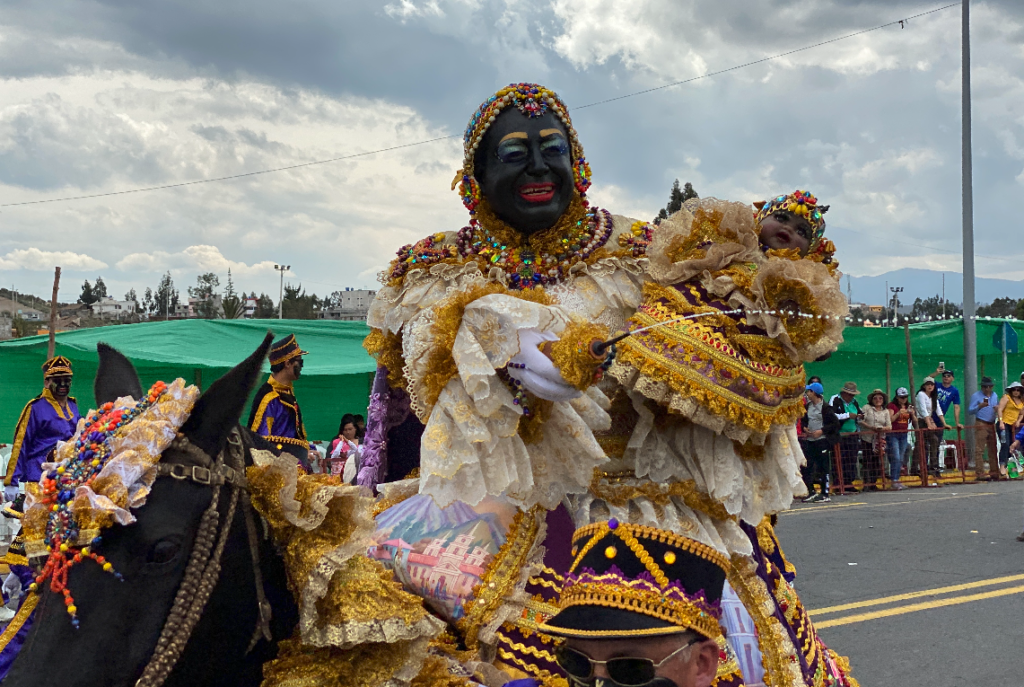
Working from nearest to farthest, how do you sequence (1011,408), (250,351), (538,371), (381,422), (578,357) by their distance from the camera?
(578,357), (538,371), (381,422), (250,351), (1011,408)

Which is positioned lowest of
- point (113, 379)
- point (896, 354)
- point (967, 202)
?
point (113, 379)

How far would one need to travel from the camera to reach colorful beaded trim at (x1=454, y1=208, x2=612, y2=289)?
333 centimetres

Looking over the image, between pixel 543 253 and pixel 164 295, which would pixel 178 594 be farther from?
pixel 164 295

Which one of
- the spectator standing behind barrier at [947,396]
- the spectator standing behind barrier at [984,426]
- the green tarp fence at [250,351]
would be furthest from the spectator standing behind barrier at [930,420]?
the green tarp fence at [250,351]

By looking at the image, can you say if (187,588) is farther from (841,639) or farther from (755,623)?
(841,639)

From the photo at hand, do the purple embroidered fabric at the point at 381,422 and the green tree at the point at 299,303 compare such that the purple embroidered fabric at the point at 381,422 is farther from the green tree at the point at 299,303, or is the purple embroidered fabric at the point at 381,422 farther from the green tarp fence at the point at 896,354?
the green tree at the point at 299,303

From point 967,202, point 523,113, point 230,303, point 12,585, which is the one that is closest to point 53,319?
point 12,585

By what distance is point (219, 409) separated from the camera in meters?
2.10

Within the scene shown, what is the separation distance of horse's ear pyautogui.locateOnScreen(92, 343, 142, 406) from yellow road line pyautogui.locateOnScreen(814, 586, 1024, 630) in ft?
18.5

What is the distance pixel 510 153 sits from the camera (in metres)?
3.18

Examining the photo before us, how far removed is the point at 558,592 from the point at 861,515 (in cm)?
1079

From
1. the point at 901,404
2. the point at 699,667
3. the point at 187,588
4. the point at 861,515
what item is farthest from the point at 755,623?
the point at 901,404

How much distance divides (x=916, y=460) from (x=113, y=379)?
17.3 m

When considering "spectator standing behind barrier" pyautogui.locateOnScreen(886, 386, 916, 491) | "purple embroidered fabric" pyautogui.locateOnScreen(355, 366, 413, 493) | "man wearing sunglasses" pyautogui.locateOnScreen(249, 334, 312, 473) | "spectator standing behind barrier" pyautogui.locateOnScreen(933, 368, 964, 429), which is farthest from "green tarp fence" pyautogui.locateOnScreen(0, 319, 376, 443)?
"spectator standing behind barrier" pyautogui.locateOnScreen(933, 368, 964, 429)
